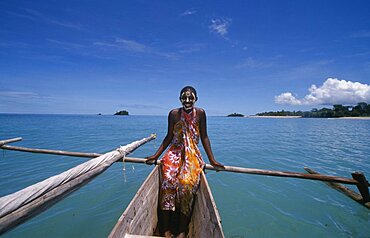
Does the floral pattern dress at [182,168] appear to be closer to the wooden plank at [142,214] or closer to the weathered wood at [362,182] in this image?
the wooden plank at [142,214]

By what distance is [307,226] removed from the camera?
4051 millimetres

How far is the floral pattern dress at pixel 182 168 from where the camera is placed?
289 cm

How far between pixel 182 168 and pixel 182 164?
0.09 meters

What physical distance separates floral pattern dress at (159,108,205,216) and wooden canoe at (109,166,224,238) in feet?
0.47

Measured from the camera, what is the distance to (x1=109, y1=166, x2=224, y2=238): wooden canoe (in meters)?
1.99

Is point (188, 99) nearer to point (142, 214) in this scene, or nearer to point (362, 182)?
point (142, 214)

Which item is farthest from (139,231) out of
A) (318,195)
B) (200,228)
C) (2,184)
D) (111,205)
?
(2,184)

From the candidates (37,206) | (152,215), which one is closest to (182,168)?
(152,215)

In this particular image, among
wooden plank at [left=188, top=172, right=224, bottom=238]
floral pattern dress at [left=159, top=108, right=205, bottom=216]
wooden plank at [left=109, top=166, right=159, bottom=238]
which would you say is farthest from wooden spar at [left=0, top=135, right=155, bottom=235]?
wooden plank at [left=188, top=172, right=224, bottom=238]

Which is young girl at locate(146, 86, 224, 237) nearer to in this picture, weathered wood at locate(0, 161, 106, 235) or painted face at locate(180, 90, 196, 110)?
painted face at locate(180, 90, 196, 110)

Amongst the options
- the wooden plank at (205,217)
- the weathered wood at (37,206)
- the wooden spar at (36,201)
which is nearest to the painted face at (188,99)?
the wooden plank at (205,217)

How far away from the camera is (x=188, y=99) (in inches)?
122

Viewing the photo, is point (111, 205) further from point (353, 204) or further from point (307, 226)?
point (353, 204)

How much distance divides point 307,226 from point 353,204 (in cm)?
203
